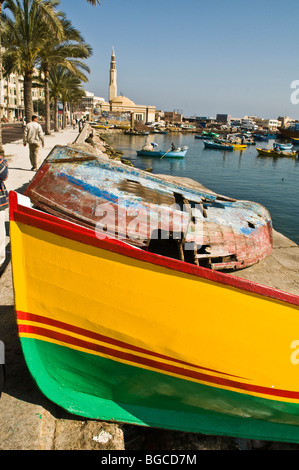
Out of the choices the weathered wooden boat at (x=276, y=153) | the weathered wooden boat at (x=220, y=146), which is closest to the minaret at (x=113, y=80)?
the weathered wooden boat at (x=220, y=146)

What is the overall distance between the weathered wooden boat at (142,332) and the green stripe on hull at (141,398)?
0.01 metres

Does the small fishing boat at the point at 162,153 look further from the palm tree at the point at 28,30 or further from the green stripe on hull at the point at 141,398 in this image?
the green stripe on hull at the point at 141,398

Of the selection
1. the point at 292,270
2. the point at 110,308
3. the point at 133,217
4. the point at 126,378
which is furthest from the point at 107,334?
the point at 292,270

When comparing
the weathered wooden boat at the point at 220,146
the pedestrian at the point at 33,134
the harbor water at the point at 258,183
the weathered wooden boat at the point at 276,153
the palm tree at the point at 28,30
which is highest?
the palm tree at the point at 28,30

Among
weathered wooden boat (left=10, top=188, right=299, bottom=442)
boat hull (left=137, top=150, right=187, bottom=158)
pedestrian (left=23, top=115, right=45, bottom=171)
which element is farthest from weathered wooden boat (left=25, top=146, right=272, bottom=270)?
boat hull (left=137, top=150, right=187, bottom=158)

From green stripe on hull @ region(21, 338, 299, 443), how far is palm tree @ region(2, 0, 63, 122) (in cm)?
1690

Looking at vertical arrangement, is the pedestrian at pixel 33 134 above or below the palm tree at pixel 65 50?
below

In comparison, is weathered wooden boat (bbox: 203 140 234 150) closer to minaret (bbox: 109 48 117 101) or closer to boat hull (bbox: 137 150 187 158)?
boat hull (bbox: 137 150 187 158)

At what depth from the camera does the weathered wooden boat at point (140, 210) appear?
501 centimetres

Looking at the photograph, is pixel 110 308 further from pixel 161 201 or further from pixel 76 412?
pixel 161 201

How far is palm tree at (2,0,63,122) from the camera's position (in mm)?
15109

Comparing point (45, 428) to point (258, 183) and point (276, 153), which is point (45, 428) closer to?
point (258, 183)

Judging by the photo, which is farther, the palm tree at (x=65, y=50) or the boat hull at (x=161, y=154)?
the boat hull at (x=161, y=154)
